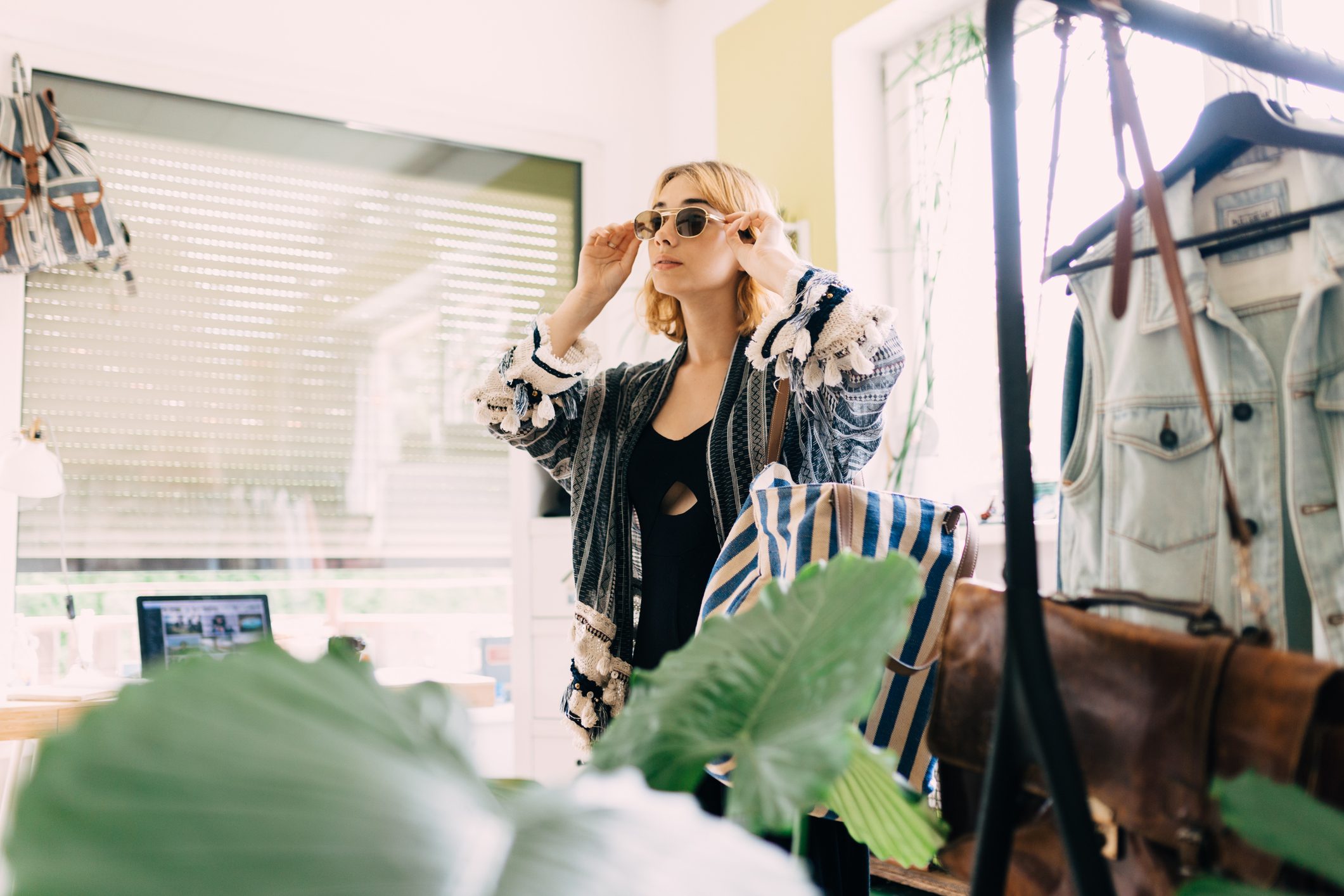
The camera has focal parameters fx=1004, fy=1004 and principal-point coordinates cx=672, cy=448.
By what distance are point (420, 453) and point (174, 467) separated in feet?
2.33

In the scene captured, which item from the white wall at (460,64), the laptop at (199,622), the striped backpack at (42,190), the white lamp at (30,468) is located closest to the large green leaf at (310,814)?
the laptop at (199,622)

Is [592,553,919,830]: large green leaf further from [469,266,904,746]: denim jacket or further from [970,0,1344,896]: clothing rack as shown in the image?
[469,266,904,746]: denim jacket

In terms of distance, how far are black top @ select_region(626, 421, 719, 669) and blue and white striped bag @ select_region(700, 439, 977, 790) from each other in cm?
18

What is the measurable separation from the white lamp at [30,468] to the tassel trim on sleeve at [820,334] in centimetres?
200

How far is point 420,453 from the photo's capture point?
3217mm

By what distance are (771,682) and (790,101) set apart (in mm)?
2755

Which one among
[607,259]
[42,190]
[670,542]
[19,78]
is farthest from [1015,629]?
[19,78]

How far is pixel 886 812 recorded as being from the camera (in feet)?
1.84

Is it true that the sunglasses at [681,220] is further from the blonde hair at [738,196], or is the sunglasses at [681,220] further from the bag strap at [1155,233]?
the bag strap at [1155,233]

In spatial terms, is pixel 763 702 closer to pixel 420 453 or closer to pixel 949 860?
pixel 949 860

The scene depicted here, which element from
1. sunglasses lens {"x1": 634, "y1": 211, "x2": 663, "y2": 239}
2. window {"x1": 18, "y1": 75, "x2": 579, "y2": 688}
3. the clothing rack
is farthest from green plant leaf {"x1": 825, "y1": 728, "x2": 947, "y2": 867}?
window {"x1": 18, "y1": 75, "x2": 579, "y2": 688}

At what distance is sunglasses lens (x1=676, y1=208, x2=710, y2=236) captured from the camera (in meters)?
1.45

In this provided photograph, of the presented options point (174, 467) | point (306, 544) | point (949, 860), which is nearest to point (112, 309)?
point (174, 467)

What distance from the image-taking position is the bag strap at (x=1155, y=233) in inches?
22.6
